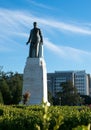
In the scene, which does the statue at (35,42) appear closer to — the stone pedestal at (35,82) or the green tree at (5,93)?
the stone pedestal at (35,82)

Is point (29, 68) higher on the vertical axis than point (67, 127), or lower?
higher

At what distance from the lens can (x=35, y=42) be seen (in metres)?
37.2

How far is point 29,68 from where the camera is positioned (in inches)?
1401

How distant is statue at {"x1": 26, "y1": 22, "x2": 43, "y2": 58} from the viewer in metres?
36.6

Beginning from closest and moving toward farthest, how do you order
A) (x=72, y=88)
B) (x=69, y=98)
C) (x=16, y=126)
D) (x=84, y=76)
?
(x=16, y=126) → (x=69, y=98) → (x=72, y=88) → (x=84, y=76)

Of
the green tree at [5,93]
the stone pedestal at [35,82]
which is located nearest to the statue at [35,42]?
the stone pedestal at [35,82]

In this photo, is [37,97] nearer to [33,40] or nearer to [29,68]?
[29,68]

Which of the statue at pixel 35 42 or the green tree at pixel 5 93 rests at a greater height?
the statue at pixel 35 42

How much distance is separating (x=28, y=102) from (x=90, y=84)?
137m

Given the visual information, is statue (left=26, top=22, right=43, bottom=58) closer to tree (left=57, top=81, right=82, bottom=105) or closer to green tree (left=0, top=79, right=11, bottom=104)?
green tree (left=0, top=79, right=11, bottom=104)

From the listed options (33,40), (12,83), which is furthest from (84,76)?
(33,40)

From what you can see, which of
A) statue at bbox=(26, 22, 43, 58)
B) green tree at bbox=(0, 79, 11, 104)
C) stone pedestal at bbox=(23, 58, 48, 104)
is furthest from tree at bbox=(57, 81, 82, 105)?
stone pedestal at bbox=(23, 58, 48, 104)

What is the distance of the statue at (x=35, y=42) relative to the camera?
3659 cm

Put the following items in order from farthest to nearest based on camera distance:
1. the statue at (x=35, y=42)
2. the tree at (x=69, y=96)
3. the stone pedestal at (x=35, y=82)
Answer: the tree at (x=69, y=96) < the statue at (x=35, y=42) < the stone pedestal at (x=35, y=82)
